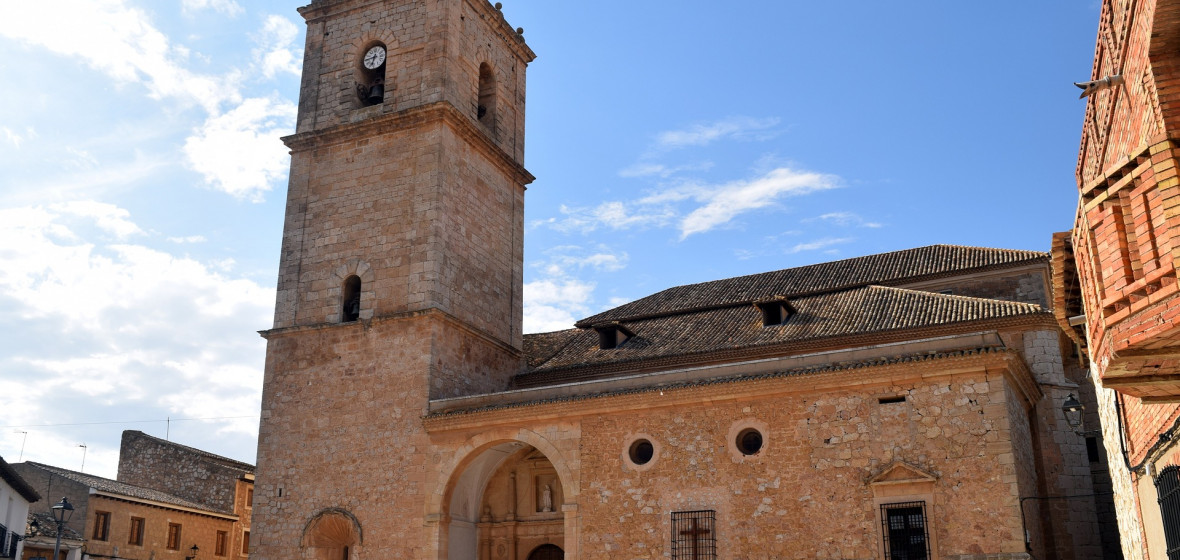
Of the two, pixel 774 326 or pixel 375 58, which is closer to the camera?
pixel 774 326

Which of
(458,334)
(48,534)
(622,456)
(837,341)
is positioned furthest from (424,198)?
(48,534)

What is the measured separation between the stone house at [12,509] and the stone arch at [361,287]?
6250 millimetres

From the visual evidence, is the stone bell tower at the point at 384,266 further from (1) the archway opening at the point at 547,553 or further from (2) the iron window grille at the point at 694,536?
(2) the iron window grille at the point at 694,536

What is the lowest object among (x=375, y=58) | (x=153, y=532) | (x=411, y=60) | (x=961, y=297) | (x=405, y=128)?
(x=153, y=532)

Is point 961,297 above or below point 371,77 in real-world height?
below

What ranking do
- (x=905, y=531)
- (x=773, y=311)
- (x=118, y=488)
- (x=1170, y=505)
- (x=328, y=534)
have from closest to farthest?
(x=1170, y=505) → (x=905, y=531) → (x=328, y=534) → (x=773, y=311) → (x=118, y=488)

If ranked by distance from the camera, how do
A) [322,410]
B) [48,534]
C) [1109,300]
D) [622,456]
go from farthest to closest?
[48,534]
[322,410]
[622,456]
[1109,300]

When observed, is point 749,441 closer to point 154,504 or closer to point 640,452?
point 640,452

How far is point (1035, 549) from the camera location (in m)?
14.3

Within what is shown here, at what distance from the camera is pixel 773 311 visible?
789 inches

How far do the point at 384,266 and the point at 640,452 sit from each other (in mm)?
6788

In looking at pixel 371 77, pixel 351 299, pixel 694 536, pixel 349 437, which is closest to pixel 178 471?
pixel 351 299

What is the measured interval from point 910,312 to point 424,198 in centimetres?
972

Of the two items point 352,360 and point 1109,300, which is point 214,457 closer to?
point 352,360
